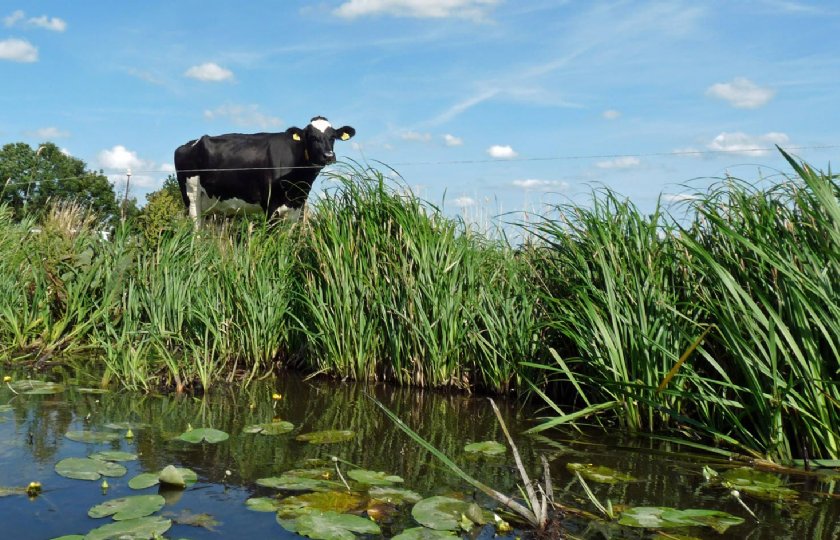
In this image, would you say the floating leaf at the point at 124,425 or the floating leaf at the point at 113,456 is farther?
the floating leaf at the point at 124,425

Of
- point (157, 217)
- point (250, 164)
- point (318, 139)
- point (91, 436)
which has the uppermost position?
point (318, 139)

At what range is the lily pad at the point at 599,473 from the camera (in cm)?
333

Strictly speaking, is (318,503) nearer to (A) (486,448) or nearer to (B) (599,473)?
(A) (486,448)

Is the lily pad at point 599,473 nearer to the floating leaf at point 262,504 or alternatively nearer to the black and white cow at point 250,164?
the floating leaf at point 262,504

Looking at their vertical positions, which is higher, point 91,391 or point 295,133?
point 295,133

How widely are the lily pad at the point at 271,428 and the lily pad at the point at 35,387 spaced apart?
1475 mm

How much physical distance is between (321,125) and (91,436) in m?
8.70

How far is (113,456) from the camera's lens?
11.0 ft

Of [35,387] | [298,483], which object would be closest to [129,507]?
[298,483]

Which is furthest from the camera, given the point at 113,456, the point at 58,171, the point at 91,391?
the point at 58,171

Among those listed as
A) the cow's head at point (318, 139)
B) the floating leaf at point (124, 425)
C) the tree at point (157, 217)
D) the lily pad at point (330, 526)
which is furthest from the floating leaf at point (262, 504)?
the cow's head at point (318, 139)

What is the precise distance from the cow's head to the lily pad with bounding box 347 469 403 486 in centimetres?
856

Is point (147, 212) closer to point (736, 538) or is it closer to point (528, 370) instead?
point (528, 370)

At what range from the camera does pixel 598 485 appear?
3270mm
